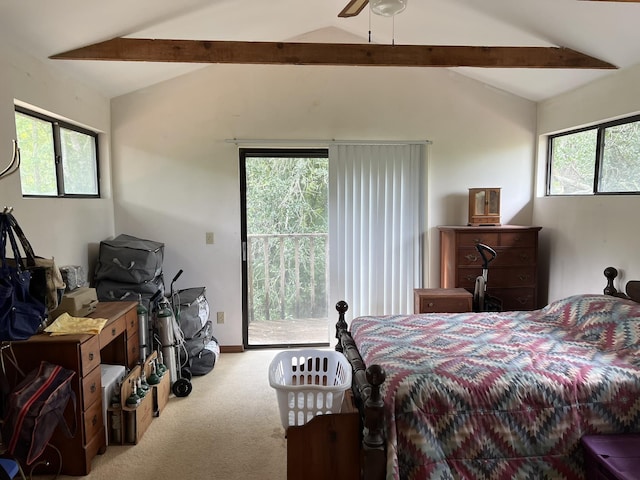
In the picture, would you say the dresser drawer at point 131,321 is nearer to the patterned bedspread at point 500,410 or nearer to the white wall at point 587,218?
the patterned bedspread at point 500,410

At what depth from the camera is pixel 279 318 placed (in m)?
4.62

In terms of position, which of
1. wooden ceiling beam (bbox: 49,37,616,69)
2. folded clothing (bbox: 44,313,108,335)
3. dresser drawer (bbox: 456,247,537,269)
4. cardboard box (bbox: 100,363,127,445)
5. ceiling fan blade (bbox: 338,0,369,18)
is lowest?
cardboard box (bbox: 100,363,127,445)

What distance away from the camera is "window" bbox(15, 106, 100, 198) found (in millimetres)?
2781

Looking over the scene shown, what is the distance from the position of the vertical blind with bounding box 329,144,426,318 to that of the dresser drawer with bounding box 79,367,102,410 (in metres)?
2.21

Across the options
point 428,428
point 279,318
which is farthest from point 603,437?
point 279,318

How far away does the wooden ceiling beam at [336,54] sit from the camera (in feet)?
9.53

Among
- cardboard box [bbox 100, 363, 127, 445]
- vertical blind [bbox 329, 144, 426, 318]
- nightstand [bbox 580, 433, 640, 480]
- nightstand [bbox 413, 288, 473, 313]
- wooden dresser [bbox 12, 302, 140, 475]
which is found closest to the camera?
nightstand [bbox 580, 433, 640, 480]

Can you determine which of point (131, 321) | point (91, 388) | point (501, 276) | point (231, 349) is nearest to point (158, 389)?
point (131, 321)

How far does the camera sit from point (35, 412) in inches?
75.7

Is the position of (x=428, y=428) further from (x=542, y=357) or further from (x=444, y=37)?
(x=444, y=37)

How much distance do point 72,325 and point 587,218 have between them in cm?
372

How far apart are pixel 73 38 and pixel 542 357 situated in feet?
10.7

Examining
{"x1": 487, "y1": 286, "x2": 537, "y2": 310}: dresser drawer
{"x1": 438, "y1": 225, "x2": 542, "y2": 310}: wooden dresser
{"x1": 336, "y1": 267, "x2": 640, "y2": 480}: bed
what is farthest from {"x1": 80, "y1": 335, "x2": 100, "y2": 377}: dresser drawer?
{"x1": 487, "y1": 286, "x2": 537, "y2": 310}: dresser drawer

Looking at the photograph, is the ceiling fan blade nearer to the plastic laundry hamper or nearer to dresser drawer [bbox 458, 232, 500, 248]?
the plastic laundry hamper
